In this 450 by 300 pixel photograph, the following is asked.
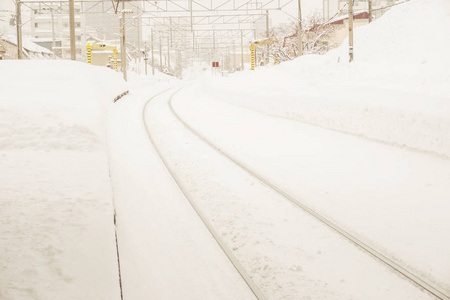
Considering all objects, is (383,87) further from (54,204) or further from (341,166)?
(54,204)

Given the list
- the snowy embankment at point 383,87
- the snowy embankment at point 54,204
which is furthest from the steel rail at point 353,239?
the snowy embankment at point 383,87

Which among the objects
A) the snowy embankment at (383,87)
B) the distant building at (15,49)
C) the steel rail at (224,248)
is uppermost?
the distant building at (15,49)

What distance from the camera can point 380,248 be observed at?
474 centimetres

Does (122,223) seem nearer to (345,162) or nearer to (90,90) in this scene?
(345,162)

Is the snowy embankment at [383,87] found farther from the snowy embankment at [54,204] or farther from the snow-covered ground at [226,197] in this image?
the snowy embankment at [54,204]

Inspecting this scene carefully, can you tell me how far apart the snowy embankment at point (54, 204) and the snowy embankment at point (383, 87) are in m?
6.25

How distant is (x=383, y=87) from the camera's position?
1641cm

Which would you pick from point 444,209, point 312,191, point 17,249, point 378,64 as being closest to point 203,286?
point 17,249

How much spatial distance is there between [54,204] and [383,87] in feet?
45.0

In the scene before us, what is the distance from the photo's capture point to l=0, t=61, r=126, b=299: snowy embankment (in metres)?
3.70

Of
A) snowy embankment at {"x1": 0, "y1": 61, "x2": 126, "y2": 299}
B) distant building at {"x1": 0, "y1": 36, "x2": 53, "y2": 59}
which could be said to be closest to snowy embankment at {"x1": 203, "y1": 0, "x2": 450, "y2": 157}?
snowy embankment at {"x1": 0, "y1": 61, "x2": 126, "y2": 299}

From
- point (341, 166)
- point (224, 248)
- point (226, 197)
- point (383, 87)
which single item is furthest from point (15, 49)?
point (224, 248)

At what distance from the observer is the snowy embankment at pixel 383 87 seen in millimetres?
9594

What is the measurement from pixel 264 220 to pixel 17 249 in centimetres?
279
